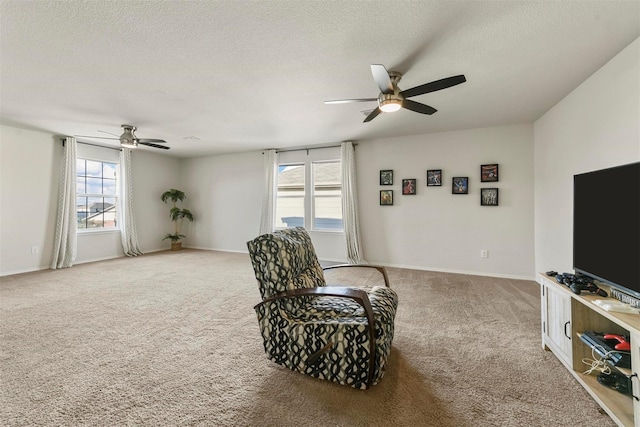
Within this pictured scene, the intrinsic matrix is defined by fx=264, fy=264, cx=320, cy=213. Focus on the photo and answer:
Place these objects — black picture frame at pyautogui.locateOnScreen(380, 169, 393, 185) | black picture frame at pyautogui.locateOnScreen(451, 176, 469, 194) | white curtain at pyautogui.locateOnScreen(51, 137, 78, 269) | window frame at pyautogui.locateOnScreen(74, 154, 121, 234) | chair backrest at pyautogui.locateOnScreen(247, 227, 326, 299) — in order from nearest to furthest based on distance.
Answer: chair backrest at pyautogui.locateOnScreen(247, 227, 326, 299), black picture frame at pyautogui.locateOnScreen(451, 176, 469, 194), white curtain at pyautogui.locateOnScreen(51, 137, 78, 269), black picture frame at pyautogui.locateOnScreen(380, 169, 393, 185), window frame at pyautogui.locateOnScreen(74, 154, 121, 234)

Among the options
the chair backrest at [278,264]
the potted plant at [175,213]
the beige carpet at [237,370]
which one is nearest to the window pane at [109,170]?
the potted plant at [175,213]

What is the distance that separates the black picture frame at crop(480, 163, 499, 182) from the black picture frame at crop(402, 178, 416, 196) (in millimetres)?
1071

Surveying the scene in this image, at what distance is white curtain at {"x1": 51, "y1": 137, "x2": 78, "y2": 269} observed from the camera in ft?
15.9

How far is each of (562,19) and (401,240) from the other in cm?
366

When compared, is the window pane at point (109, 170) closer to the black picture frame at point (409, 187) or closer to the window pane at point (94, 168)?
the window pane at point (94, 168)

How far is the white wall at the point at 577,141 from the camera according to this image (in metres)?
2.14

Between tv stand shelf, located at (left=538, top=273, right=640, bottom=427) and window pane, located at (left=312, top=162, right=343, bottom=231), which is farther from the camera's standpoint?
window pane, located at (left=312, top=162, right=343, bottom=231)

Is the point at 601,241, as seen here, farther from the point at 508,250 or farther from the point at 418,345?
the point at 508,250

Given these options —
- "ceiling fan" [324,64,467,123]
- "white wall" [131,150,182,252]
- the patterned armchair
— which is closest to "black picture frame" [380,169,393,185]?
"ceiling fan" [324,64,467,123]

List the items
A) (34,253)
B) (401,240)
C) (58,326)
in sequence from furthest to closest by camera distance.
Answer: (401,240) → (34,253) → (58,326)

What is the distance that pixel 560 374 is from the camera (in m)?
1.82

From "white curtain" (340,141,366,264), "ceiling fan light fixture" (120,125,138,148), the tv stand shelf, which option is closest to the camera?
the tv stand shelf

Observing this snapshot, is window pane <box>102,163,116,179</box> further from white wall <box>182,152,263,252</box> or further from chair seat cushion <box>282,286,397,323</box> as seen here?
chair seat cushion <box>282,286,397,323</box>

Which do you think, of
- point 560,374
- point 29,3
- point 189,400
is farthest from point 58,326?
point 560,374
